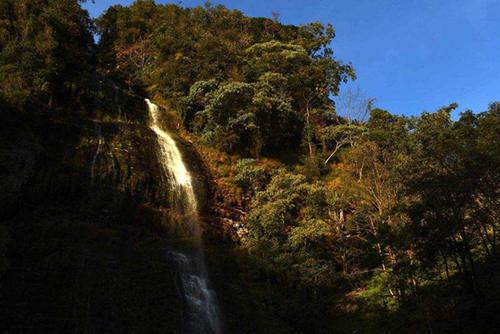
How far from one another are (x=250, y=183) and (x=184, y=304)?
10.1m

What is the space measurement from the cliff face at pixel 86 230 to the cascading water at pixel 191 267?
44cm

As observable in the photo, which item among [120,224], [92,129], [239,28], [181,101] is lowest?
[120,224]

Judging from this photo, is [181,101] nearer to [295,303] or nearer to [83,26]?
[83,26]

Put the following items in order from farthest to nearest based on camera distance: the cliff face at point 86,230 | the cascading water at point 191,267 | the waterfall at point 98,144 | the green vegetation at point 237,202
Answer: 1. the waterfall at point 98,144
2. the cascading water at point 191,267
3. the green vegetation at point 237,202
4. the cliff face at point 86,230

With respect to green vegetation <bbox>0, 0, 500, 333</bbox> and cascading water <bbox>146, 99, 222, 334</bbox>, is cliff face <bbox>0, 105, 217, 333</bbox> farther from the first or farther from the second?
cascading water <bbox>146, 99, 222, 334</bbox>

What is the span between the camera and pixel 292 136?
1135 inches

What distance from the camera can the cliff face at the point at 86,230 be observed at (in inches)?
417

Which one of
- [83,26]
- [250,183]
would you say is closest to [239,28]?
[83,26]

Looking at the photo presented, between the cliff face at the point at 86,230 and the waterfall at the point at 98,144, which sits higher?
the waterfall at the point at 98,144

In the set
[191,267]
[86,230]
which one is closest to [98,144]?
[86,230]

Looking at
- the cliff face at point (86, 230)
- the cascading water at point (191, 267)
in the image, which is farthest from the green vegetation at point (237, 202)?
the cascading water at point (191, 267)

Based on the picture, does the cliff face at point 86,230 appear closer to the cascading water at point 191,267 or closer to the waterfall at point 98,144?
the waterfall at point 98,144

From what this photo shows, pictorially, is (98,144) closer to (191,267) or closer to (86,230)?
(86,230)

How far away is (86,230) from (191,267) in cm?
428
